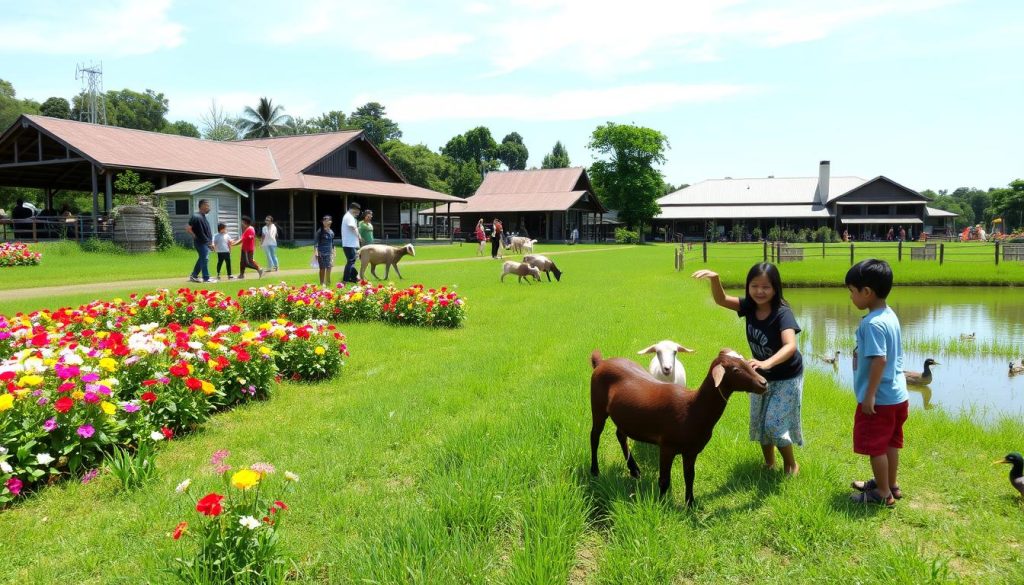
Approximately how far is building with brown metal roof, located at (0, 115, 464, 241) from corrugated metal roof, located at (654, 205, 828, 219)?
30.2m

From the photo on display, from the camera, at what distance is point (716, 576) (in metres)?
3.05

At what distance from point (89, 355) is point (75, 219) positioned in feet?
83.5

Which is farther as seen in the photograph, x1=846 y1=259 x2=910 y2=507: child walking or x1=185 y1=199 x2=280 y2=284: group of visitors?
x1=185 y1=199 x2=280 y2=284: group of visitors

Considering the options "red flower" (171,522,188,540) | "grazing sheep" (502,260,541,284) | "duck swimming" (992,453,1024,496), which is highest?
"grazing sheep" (502,260,541,284)

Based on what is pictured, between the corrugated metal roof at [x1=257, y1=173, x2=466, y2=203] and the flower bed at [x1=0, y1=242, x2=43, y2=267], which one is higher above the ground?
the corrugated metal roof at [x1=257, y1=173, x2=466, y2=203]

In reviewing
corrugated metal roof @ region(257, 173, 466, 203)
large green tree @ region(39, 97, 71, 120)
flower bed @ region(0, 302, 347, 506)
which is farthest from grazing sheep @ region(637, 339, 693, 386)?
large green tree @ region(39, 97, 71, 120)

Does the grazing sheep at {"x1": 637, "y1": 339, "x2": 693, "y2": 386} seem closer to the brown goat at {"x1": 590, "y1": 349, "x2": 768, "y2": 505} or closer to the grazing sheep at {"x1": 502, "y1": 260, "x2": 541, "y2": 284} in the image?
the brown goat at {"x1": 590, "y1": 349, "x2": 768, "y2": 505}

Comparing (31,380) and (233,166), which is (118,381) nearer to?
(31,380)

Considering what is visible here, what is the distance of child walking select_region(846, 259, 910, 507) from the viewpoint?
3607 millimetres

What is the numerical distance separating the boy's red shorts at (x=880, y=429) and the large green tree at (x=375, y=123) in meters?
87.9

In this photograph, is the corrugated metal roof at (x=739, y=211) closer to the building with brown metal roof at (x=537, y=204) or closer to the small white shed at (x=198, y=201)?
the building with brown metal roof at (x=537, y=204)

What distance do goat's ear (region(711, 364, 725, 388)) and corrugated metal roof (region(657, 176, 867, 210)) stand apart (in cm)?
6536

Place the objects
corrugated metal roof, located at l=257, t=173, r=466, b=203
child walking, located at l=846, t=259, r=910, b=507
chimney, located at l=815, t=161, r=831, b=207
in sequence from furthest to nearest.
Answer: chimney, located at l=815, t=161, r=831, b=207 → corrugated metal roof, located at l=257, t=173, r=466, b=203 → child walking, located at l=846, t=259, r=910, b=507

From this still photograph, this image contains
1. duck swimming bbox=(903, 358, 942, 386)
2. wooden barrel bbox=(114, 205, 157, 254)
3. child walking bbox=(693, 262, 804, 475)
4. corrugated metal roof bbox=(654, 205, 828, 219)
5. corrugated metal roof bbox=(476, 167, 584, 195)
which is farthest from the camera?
corrugated metal roof bbox=(654, 205, 828, 219)
